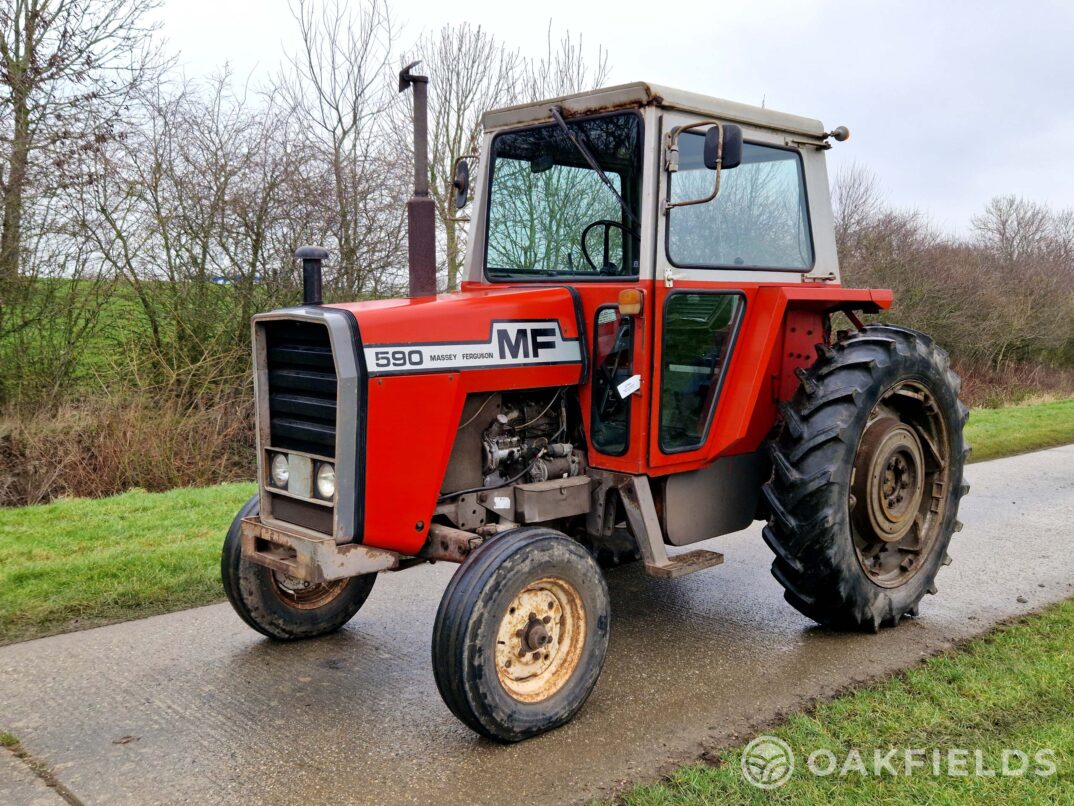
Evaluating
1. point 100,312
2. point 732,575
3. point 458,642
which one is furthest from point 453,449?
point 100,312

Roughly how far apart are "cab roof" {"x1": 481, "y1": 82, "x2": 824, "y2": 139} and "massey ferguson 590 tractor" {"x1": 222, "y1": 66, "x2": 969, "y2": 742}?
11mm

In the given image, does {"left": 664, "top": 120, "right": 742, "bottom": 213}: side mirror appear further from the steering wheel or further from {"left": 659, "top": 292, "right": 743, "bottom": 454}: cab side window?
{"left": 659, "top": 292, "right": 743, "bottom": 454}: cab side window

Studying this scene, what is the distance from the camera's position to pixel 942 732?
3.47 meters

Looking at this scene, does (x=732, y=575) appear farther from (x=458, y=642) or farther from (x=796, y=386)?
(x=458, y=642)

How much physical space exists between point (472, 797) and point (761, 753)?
1.03 meters

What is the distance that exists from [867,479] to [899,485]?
0.38m

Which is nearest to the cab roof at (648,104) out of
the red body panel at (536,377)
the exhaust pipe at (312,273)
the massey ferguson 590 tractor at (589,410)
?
the massey ferguson 590 tractor at (589,410)

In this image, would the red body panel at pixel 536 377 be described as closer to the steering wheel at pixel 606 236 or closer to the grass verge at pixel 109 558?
the steering wheel at pixel 606 236

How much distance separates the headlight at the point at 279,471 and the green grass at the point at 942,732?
5.91 feet

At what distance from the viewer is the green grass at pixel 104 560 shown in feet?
15.1

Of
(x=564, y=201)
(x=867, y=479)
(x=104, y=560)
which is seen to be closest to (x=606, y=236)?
(x=564, y=201)

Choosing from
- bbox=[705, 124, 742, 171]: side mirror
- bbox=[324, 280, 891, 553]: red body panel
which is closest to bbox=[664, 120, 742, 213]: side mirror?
bbox=[705, 124, 742, 171]: side mirror

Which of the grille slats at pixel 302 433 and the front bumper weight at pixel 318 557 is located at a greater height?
the grille slats at pixel 302 433

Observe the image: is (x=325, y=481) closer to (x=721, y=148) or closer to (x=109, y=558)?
(x=721, y=148)
